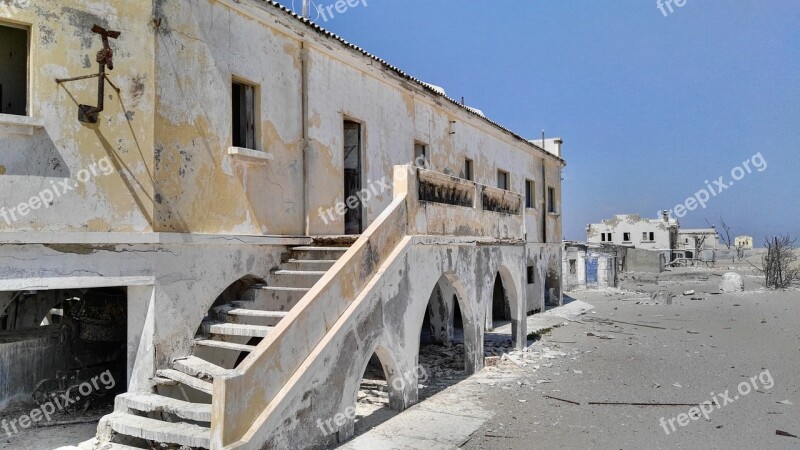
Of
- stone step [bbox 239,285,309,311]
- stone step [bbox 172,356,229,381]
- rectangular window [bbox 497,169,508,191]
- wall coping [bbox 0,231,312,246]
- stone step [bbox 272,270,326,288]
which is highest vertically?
rectangular window [bbox 497,169,508,191]

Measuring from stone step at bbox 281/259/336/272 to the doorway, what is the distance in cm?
306

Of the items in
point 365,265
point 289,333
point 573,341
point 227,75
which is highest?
point 227,75

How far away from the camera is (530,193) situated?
22.9 metres

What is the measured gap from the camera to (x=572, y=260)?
31.6 metres

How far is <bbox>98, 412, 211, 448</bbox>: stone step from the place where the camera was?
5.54 m

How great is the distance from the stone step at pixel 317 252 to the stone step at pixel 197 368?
97.1 inches

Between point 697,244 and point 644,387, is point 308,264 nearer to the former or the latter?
point 644,387

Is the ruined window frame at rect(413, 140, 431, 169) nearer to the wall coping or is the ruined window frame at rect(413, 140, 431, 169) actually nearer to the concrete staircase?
the concrete staircase

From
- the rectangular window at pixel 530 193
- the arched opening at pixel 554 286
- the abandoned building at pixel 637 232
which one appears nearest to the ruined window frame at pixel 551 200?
the rectangular window at pixel 530 193

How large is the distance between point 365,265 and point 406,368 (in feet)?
6.51

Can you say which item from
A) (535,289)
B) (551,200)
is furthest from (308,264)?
(551,200)

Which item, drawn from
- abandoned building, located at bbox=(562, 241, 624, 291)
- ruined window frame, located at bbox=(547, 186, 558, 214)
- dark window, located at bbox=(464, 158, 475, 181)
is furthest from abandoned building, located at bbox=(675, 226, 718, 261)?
dark window, located at bbox=(464, 158, 475, 181)

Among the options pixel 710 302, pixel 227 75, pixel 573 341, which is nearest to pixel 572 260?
pixel 710 302

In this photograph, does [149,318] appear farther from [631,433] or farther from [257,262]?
[631,433]
